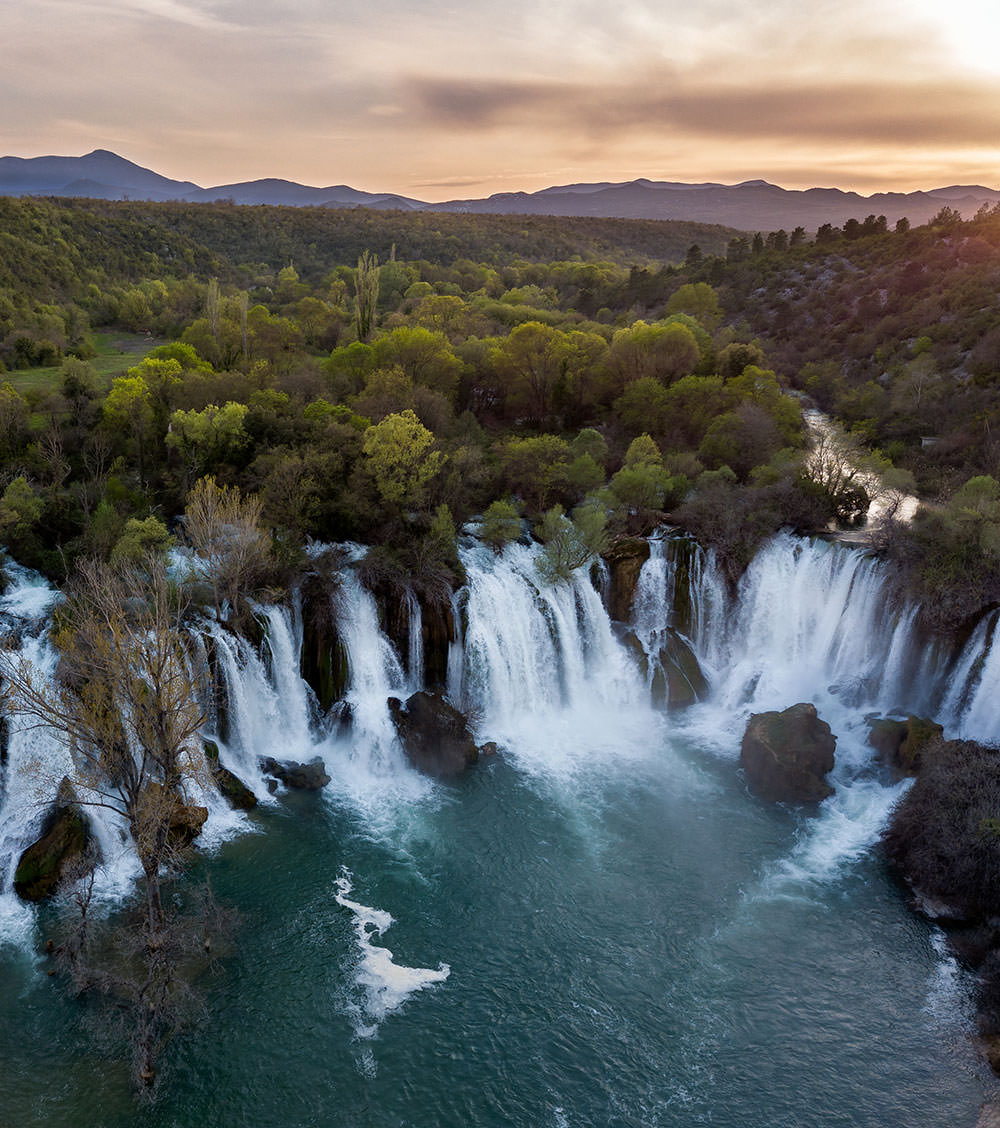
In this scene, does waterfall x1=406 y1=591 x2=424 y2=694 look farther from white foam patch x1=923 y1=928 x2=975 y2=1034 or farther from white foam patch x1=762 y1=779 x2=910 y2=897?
white foam patch x1=923 y1=928 x2=975 y2=1034

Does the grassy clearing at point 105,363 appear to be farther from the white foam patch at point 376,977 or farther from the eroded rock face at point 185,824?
→ the white foam patch at point 376,977

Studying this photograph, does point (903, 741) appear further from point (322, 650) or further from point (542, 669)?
point (322, 650)

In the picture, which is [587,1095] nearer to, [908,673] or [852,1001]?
[852,1001]

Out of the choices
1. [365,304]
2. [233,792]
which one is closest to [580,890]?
[233,792]

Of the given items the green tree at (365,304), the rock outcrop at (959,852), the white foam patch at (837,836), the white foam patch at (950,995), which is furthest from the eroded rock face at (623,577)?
the green tree at (365,304)

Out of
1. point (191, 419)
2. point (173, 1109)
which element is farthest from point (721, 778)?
point (191, 419)

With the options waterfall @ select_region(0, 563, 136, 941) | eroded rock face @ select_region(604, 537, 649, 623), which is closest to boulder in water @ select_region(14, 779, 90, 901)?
waterfall @ select_region(0, 563, 136, 941)
